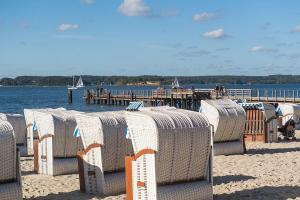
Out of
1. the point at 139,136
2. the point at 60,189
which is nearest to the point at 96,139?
the point at 60,189

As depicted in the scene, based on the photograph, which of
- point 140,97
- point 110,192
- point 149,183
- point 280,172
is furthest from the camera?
point 140,97

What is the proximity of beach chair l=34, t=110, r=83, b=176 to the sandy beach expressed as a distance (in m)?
0.32

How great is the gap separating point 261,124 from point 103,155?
35.5ft

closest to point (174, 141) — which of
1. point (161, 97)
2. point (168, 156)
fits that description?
A: point (168, 156)

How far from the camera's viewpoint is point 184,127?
857 centimetres

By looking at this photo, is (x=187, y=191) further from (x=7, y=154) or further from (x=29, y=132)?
(x=29, y=132)

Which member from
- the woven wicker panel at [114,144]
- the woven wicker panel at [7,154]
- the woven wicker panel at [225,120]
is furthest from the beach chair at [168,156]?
the woven wicker panel at [225,120]

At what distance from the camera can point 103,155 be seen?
1030cm

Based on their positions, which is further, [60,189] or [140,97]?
[140,97]

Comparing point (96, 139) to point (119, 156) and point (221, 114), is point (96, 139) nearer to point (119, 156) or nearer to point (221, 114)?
point (119, 156)

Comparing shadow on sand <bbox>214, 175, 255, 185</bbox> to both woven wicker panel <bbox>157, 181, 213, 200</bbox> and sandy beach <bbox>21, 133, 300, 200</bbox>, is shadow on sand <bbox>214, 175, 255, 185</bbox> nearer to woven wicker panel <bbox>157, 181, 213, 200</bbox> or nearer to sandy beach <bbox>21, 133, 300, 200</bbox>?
sandy beach <bbox>21, 133, 300, 200</bbox>

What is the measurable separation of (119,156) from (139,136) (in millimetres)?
2150

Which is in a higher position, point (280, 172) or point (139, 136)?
point (139, 136)

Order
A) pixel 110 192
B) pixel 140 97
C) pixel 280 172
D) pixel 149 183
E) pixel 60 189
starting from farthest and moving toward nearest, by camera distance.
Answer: pixel 140 97
pixel 280 172
pixel 60 189
pixel 110 192
pixel 149 183
